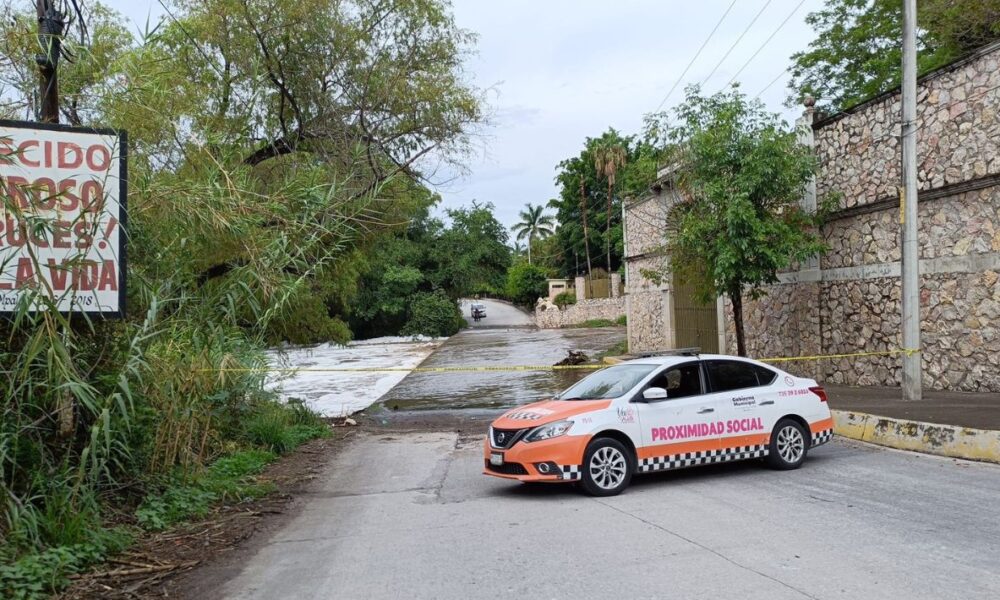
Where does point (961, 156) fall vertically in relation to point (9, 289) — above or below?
above

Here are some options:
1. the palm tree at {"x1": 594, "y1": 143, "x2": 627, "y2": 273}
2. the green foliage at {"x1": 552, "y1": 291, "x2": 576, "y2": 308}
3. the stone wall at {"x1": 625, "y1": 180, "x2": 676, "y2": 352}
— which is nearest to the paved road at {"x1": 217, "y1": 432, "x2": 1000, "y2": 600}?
the stone wall at {"x1": 625, "y1": 180, "x2": 676, "y2": 352}

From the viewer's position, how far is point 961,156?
1364cm

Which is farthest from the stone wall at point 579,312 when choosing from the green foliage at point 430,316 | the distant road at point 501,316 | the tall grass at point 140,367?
the tall grass at point 140,367

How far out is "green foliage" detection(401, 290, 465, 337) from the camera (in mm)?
52062

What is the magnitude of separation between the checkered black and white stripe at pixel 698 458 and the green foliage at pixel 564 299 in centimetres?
5409

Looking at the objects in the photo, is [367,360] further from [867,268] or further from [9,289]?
[9,289]

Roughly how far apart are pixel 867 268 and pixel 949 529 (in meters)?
10.7

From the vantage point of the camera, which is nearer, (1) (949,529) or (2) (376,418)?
(1) (949,529)

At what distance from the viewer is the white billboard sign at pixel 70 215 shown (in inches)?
281

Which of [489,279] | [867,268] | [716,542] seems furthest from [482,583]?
[489,279]

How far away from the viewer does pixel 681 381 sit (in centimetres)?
946

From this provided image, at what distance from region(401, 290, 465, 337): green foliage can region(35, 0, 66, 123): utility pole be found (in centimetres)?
4396

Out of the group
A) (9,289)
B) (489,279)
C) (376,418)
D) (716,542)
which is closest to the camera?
(716,542)

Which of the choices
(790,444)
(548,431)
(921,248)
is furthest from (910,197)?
(548,431)
